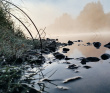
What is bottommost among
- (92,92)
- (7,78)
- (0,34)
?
(92,92)

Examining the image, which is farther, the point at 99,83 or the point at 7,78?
the point at 99,83

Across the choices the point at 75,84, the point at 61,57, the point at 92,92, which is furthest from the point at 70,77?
the point at 61,57

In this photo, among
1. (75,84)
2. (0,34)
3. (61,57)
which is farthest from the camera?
(61,57)

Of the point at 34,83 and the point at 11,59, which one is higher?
the point at 11,59

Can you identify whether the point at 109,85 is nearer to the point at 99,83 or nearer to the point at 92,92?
the point at 99,83

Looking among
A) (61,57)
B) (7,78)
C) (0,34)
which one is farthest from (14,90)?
(61,57)

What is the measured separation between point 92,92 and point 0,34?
9.62ft

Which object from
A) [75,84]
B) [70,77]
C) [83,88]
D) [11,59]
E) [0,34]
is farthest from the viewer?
[0,34]

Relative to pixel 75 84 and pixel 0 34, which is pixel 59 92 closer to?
pixel 75 84

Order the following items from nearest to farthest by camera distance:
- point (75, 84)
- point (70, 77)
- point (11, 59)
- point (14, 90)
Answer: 1. point (14, 90)
2. point (75, 84)
3. point (70, 77)
4. point (11, 59)

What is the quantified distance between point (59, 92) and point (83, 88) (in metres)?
0.39

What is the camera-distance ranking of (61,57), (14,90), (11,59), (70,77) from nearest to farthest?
1. (14,90)
2. (70,77)
3. (11,59)
4. (61,57)

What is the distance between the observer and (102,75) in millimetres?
3033

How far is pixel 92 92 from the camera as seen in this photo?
84.4 inches
